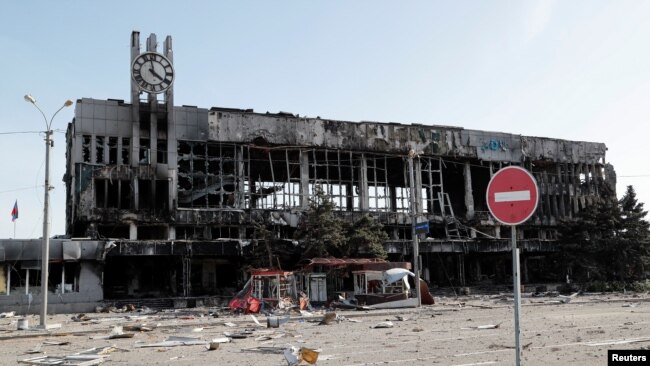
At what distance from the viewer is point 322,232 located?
44.0 metres

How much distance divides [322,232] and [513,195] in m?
36.8

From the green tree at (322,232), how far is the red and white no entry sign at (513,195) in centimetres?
3595

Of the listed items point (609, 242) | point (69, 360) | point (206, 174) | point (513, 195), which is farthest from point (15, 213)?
point (609, 242)

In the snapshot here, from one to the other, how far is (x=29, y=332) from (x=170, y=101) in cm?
3228

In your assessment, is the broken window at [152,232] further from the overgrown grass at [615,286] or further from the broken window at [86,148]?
the overgrown grass at [615,286]

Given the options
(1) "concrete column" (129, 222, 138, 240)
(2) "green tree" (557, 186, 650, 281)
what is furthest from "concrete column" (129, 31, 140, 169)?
(2) "green tree" (557, 186, 650, 281)

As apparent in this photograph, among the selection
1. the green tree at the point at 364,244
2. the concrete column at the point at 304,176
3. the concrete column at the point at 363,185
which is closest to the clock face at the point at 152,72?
the concrete column at the point at 304,176

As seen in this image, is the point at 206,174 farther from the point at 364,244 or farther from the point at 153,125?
the point at 364,244

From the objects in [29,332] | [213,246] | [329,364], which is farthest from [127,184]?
[329,364]

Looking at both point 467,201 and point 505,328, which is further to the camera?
point 467,201

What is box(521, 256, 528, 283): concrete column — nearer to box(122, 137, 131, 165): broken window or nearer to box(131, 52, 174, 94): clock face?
box(131, 52, 174, 94): clock face

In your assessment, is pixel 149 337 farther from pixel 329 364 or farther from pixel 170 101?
pixel 170 101

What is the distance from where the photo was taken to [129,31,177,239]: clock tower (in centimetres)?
4988

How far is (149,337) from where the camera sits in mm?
A: 18422
